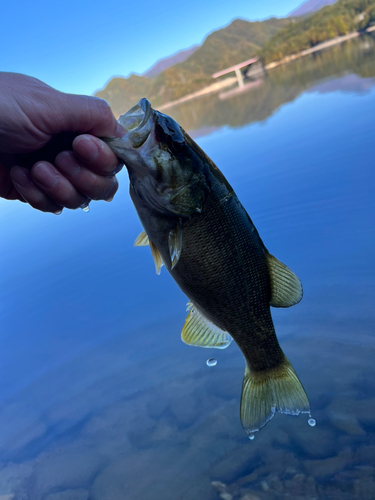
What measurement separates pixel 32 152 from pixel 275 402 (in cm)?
188

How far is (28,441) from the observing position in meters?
3.62

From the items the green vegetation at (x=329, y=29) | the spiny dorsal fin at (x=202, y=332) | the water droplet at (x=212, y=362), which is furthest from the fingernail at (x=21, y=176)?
the green vegetation at (x=329, y=29)

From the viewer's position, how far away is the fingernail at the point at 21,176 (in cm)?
190

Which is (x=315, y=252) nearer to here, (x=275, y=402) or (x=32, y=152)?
(x=275, y=402)

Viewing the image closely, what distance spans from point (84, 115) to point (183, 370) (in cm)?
280

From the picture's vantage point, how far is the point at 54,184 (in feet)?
6.06

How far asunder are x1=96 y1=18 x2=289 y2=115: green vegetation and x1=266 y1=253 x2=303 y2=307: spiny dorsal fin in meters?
75.8

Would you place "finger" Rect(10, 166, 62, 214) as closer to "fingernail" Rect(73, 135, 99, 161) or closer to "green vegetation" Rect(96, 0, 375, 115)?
"fingernail" Rect(73, 135, 99, 161)

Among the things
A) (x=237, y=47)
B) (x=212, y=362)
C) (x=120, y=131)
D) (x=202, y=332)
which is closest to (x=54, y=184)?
(x=120, y=131)

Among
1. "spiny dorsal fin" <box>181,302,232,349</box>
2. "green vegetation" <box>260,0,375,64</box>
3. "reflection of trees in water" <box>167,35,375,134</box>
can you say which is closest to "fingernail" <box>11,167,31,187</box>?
Answer: "spiny dorsal fin" <box>181,302,232,349</box>

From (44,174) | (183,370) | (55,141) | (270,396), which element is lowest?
(183,370)

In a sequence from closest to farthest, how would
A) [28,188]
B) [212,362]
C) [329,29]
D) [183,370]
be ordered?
[28,188] < [212,362] < [183,370] < [329,29]

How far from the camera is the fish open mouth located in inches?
67.0

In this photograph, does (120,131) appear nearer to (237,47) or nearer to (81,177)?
(81,177)
